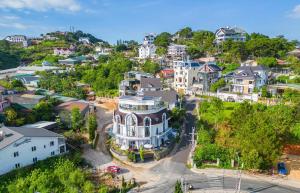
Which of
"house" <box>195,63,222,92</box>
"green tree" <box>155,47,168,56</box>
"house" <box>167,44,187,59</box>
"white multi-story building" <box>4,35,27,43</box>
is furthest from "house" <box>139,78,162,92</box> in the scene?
"white multi-story building" <box>4,35,27,43</box>

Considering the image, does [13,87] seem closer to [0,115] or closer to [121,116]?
[0,115]

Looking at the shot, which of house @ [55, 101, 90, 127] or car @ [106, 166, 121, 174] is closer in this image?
car @ [106, 166, 121, 174]

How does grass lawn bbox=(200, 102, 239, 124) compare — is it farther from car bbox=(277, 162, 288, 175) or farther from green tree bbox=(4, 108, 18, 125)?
green tree bbox=(4, 108, 18, 125)

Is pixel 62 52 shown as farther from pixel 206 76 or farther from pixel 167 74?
pixel 206 76

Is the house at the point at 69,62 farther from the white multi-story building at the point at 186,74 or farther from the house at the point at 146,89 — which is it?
the white multi-story building at the point at 186,74

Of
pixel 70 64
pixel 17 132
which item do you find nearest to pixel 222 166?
pixel 17 132

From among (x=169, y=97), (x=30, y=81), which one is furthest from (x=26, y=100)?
(x=30, y=81)
